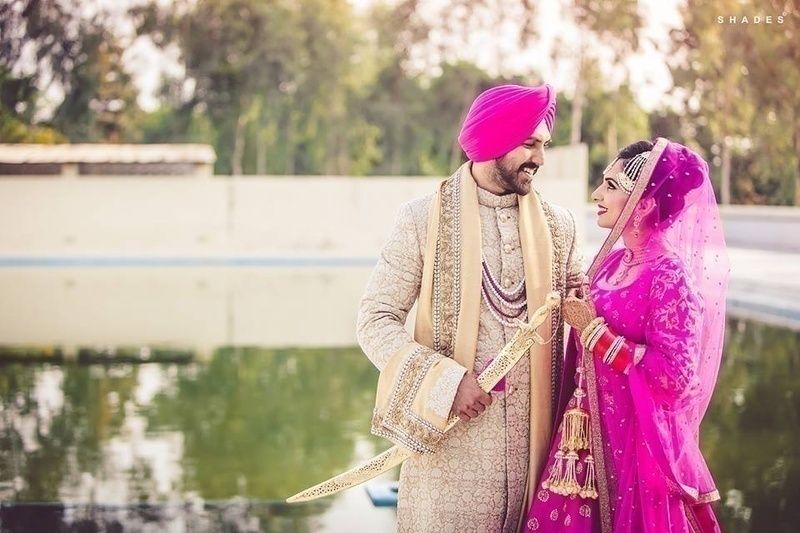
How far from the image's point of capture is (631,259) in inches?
78.9

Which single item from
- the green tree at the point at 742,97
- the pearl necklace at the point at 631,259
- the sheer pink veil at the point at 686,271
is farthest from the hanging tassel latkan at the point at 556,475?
the green tree at the point at 742,97

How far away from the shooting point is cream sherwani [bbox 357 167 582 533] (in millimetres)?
1963

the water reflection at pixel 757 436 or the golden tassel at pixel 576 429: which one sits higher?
the golden tassel at pixel 576 429

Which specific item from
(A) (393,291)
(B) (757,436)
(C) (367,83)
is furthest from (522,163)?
(C) (367,83)

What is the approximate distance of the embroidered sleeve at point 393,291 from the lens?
1947 millimetres

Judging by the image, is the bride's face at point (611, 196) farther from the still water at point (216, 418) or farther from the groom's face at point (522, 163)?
the still water at point (216, 418)

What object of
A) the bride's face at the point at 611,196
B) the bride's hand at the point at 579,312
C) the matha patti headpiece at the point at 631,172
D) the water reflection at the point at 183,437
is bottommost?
the water reflection at the point at 183,437

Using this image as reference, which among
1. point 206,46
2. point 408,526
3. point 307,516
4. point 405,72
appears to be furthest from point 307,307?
point 405,72

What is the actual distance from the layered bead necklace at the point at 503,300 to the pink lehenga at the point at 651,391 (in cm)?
12

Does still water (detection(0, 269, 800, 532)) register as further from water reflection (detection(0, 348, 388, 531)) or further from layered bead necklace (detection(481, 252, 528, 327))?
layered bead necklace (detection(481, 252, 528, 327))

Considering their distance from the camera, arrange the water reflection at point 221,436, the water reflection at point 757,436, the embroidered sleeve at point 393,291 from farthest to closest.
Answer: the water reflection at point 757,436 < the water reflection at point 221,436 < the embroidered sleeve at point 393,291

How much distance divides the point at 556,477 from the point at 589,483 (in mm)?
61

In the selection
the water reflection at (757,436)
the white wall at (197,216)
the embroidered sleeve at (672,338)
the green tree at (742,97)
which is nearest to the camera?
the embroidered sleeve at (672,338)

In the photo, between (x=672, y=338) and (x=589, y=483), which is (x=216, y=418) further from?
(x=672, y=338)
